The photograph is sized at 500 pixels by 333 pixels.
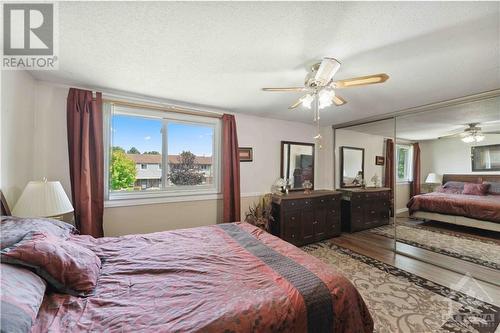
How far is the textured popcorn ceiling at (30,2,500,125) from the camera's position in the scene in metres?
1.21

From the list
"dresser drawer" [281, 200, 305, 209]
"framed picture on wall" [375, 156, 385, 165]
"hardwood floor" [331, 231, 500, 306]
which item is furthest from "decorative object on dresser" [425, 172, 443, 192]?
"dresser drawer" [281, 200, 305, 209]

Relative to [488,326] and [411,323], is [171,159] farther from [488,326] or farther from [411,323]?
[488,326]

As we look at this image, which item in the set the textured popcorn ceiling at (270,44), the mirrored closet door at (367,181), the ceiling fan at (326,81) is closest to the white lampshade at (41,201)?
the textured popcorn ceiling at (270,44)

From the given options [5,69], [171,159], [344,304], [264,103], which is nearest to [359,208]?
[264,103]

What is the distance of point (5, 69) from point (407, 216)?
5.35 metres

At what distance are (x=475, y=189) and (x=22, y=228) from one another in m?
4.79

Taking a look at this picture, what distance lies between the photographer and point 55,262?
1117mm

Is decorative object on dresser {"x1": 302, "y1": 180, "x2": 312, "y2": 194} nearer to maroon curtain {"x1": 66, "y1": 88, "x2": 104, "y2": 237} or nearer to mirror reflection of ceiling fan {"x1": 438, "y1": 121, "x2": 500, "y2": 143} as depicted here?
mirror reflection of ceiling fan {"x1": 438, "y1": 121, "x2": 500, "y2": 143}

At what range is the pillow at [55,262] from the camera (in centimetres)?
105

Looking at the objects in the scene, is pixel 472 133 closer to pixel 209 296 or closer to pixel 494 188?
pixel 494 188

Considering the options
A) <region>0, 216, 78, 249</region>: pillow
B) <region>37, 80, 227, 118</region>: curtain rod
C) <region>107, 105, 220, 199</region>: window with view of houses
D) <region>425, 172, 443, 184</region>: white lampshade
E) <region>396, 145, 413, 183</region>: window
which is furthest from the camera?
<region>396, 145, 413, 183</region>: window

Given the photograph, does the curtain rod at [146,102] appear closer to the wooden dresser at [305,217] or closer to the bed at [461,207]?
the wooden dresser at [305,217]

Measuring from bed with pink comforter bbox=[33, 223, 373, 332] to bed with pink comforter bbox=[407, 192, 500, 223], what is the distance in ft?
9.54

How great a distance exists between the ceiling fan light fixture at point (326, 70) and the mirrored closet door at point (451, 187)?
2.26 m
